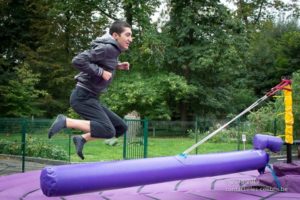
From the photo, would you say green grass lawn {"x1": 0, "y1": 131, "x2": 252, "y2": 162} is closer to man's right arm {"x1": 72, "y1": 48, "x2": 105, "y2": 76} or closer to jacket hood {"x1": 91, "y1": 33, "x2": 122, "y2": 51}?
jacket hood {"x1": 91, "y1": 33, "x2": 122, "y2": 51}

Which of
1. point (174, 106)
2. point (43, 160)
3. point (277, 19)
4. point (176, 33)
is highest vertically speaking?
point (277, 19)

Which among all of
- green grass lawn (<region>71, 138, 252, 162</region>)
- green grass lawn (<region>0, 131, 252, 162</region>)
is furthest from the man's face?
green grass lawn (<region>71, 138, 252, 162</region>)

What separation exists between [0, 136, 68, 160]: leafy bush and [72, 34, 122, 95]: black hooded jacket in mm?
7433

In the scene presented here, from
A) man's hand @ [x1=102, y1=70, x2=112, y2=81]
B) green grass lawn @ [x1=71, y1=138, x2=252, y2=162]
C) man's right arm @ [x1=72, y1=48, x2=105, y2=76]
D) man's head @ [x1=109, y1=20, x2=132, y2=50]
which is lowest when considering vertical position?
green grass lawn @ [x1=71, y1=138, x2=252, y2=162]

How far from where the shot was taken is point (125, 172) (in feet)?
14.1

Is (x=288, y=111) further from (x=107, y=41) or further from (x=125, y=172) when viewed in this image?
(x=107, y=41)

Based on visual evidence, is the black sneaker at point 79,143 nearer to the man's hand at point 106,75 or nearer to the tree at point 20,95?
the man's hand at point 106,75

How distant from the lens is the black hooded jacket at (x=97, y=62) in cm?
424

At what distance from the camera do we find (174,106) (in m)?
24.5

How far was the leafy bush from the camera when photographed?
11.6m

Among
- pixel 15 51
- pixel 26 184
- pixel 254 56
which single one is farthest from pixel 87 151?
pixel 254 56

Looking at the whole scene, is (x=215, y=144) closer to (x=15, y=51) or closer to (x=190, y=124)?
(x=190, y=124)

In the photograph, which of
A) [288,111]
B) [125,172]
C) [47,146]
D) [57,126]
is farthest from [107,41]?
[47,146]

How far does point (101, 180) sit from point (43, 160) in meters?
7.60
